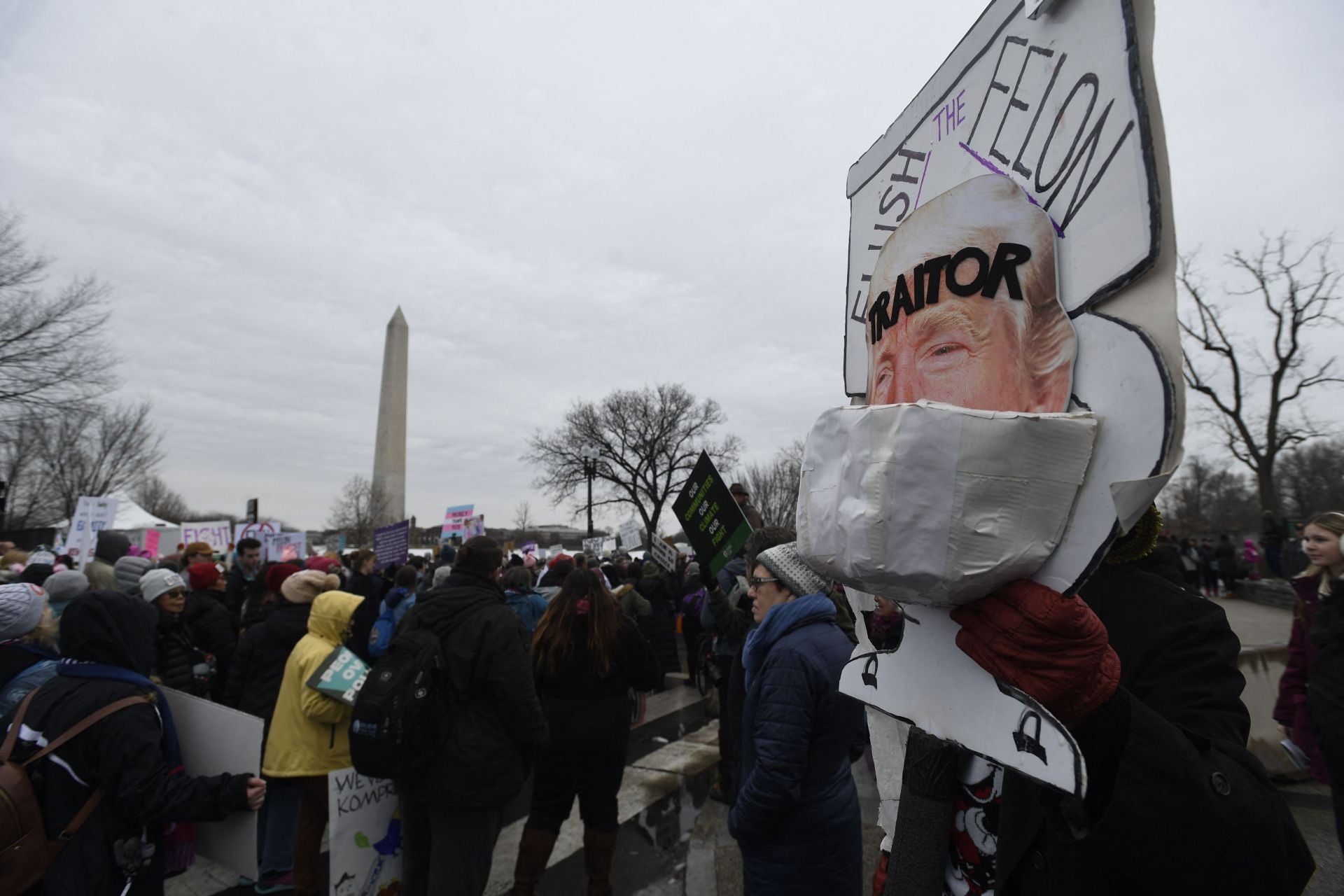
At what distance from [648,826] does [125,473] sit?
1301 inches

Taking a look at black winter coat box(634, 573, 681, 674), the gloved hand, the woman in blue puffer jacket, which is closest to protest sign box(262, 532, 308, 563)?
black winter coat box(634, 573, 681, 674)

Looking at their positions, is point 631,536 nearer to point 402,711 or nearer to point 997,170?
point 402,711

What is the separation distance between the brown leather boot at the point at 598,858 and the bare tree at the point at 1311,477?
3164 centimetres

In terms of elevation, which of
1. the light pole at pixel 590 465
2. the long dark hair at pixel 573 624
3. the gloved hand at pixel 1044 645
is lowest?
the long dark hair at pixel 573 624

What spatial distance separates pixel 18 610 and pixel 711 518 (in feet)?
11.2

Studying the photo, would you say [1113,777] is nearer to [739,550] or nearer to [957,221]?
[957,221]

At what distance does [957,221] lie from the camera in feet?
3.70

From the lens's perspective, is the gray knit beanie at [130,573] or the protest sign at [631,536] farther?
the protest sign at [631,536]

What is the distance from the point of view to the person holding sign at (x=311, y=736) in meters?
3.71

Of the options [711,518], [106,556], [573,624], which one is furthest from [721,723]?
[106,556]

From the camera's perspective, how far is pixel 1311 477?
29438 millimetres

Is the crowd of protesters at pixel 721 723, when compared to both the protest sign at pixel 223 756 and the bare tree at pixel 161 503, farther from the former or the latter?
the bare tree at pixel 161 503

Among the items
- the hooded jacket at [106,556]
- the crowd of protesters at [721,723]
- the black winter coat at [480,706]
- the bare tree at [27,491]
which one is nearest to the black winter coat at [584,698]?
the crowd of protesters at [721,723]

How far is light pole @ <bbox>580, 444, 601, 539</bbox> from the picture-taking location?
115 ft
